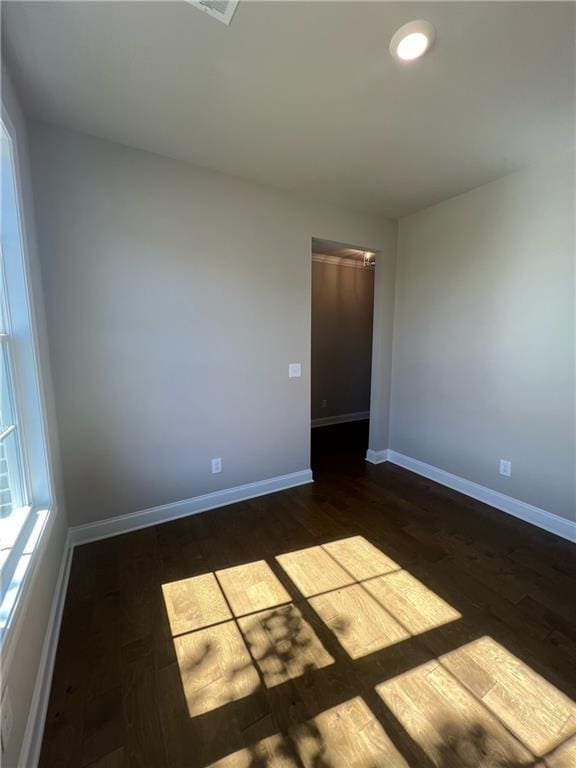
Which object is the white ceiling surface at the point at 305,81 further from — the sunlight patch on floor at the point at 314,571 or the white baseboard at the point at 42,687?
the sunlight patch on floor at the point at 314,571

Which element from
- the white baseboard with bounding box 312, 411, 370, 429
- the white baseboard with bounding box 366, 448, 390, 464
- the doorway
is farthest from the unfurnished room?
the white baseboard with bounding box 312, 411, 370, 429

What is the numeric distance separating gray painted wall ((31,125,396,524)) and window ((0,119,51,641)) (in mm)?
432

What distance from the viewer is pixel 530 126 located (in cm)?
186

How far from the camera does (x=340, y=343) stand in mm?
5227

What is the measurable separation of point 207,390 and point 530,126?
2.64 metres

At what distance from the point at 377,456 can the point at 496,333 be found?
5.70 feet

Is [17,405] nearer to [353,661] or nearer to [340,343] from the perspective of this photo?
[353,661]

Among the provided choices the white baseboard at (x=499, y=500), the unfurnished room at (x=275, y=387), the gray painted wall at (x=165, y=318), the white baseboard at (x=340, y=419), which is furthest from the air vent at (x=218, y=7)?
the white baseboard at (x=340, y=419)

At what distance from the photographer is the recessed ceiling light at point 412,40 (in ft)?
4.12

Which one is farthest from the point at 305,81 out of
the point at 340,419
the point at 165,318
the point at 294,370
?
the point at 340,419

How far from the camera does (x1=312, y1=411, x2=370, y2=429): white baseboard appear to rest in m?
5.18

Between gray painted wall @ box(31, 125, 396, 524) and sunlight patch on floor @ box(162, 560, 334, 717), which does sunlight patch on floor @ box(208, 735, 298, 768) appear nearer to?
sunlight patch on floor @ box(162, 560, 334, 717)

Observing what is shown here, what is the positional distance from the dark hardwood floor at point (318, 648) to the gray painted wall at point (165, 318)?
1.81ft

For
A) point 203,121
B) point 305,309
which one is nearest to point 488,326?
point 305,309
